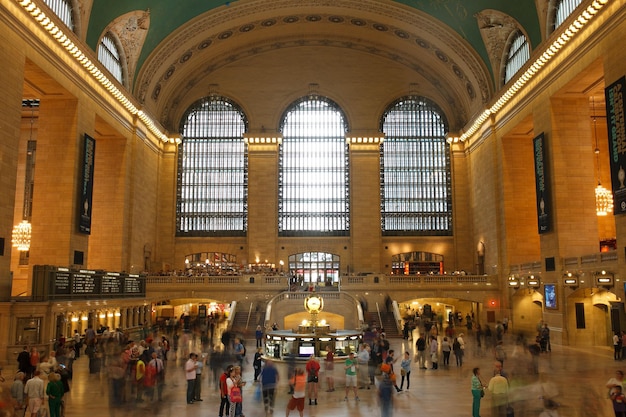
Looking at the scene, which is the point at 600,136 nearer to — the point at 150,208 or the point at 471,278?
the point at 471,278

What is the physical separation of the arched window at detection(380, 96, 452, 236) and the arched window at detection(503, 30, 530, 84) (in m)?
9.72

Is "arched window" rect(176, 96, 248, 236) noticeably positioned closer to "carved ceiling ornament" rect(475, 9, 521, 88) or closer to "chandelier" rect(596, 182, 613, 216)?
"carved ceiling ornament" rect(475, 9, 521, 88)

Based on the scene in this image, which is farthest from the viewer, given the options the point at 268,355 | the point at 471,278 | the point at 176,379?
the point at 471,278

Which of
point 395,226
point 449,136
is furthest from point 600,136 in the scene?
point 395,226

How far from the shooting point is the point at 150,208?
3775 centimetres

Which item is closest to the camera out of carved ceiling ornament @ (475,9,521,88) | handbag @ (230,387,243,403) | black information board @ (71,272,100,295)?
handbag @ (230,387,243,403)

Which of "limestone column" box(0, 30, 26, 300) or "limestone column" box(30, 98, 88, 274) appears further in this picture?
"limestone column" box(30, 98, 88, 274)

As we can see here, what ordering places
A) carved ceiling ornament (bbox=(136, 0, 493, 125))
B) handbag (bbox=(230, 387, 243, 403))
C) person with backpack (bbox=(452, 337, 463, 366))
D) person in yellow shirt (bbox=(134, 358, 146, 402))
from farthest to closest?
carved ceiling ornament (bbox=(136, 0, 493, 125)) → person with backpack (bbox=(452, 337, 463, 366)) → person in yellow shirt (bbox=(134, 358, 146, 402)) → handbag (bbox=(230, 387, 243, 403))

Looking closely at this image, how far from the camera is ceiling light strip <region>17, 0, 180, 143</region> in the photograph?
21250 millimetres

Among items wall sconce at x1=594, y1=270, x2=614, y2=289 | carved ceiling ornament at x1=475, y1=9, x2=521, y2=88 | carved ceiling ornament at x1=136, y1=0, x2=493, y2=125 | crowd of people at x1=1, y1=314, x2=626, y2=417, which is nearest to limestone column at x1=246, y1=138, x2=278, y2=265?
carved ceiling ornament at x1=136, y1=0, x2=493, y2=125

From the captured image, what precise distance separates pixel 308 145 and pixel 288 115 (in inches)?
105

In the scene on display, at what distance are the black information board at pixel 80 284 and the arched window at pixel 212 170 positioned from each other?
1108 cm

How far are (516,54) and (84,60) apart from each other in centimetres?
2201

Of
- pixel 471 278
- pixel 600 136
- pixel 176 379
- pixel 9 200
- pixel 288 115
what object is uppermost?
pixel 288 115
